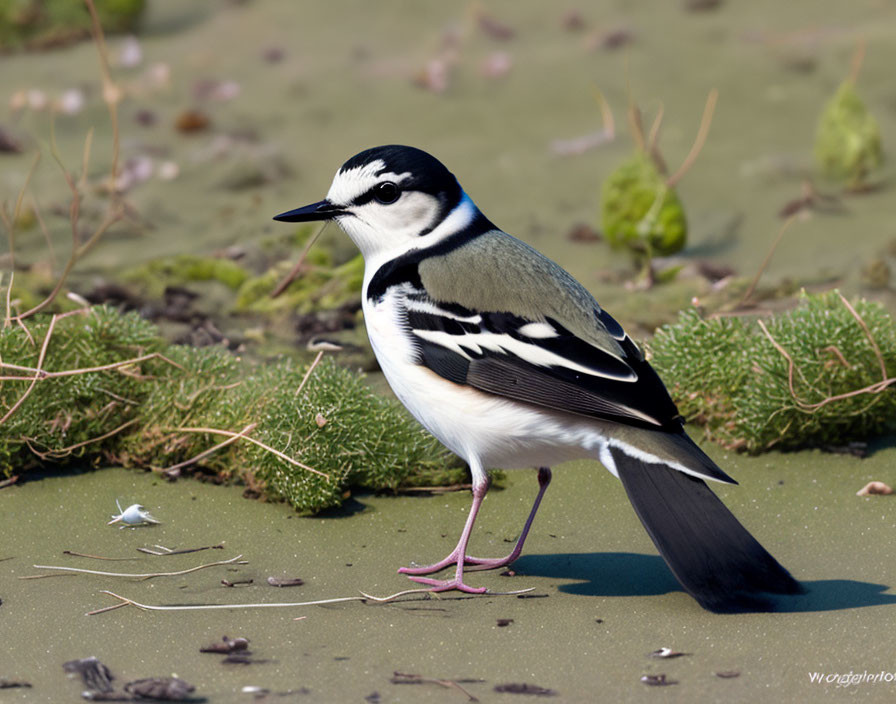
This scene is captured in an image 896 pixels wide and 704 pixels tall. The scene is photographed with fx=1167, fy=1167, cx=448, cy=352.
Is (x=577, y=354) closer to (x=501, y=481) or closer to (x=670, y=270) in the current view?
(x=501, y=481)

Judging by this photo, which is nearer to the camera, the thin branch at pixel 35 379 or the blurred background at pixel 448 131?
the thin branch at pixel 35 379

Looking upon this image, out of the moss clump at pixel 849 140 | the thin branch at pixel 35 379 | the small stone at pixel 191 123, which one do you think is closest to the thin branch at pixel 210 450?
the thin branch at pixel 35 379

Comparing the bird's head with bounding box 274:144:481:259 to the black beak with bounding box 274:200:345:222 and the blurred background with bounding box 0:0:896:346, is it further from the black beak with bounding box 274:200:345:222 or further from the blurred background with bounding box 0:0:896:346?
the blurred background with bounding box 0:0:896:346

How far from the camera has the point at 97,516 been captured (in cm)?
488

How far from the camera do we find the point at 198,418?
5.20m

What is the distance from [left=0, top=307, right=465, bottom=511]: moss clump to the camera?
4883mm

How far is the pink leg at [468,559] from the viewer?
430cm

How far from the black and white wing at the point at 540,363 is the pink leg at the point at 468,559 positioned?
506 millimetres

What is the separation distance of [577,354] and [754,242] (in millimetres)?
4526

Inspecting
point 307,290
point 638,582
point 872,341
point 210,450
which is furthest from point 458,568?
point 307,290

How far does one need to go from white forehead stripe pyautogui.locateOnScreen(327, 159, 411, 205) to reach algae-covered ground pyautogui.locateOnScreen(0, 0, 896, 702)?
1.33 m

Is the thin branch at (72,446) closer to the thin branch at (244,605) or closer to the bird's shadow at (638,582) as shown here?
the thin branch at (244,605)

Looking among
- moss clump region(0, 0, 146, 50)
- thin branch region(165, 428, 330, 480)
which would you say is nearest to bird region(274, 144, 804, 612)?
thin branch region(165, 428, 330, 480)

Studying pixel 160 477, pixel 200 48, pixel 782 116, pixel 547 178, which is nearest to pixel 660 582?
pixel 160 477
